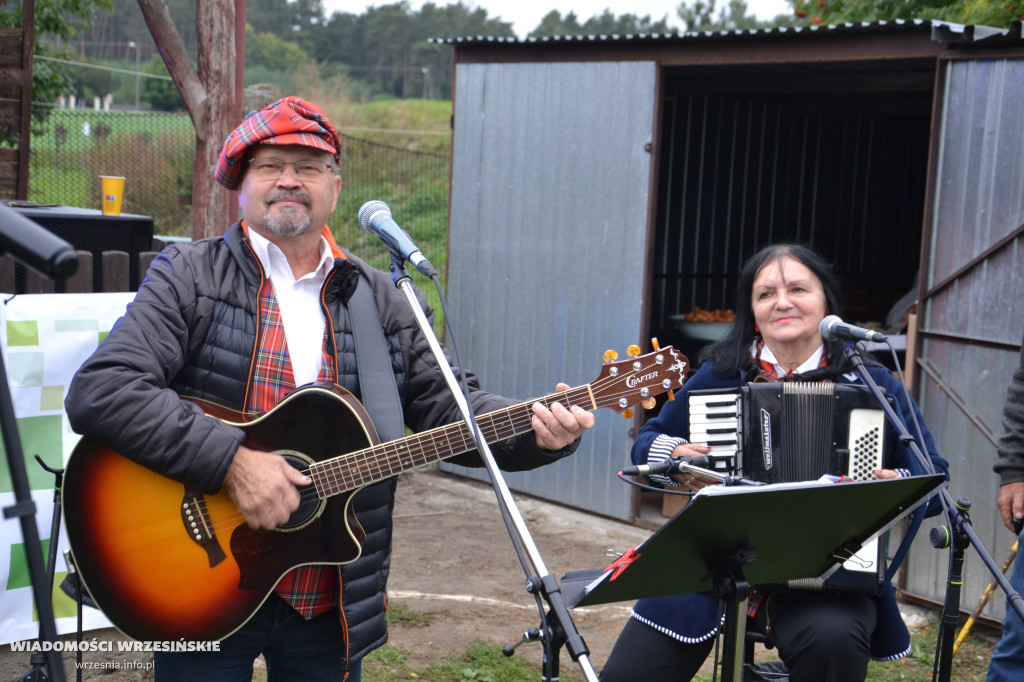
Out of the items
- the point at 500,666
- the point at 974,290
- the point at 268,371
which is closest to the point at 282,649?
the point at 268,371

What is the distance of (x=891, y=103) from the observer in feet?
32.2

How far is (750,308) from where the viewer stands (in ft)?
12.1

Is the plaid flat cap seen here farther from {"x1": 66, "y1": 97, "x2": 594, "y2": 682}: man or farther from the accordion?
the accordion

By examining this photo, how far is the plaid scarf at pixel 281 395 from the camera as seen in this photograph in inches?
107

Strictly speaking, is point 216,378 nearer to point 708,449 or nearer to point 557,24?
point 708,449

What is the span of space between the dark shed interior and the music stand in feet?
17.7

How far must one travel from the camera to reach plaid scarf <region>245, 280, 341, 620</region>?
2719mm

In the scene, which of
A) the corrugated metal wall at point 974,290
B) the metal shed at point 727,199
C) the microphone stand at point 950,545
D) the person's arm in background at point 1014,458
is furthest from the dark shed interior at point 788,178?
the microphone stand at point 950,545

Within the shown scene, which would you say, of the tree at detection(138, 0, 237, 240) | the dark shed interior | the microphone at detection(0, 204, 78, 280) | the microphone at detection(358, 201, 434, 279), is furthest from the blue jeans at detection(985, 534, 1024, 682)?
the dark shed interior

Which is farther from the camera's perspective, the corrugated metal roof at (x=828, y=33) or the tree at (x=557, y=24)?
the tree at (x=557, y=24)

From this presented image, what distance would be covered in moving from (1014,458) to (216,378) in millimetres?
2965

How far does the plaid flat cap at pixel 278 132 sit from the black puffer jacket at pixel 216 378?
0.21m

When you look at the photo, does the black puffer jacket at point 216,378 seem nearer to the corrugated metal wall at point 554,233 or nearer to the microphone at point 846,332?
the microphone at point 846,332

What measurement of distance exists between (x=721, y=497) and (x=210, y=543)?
1392 mm
